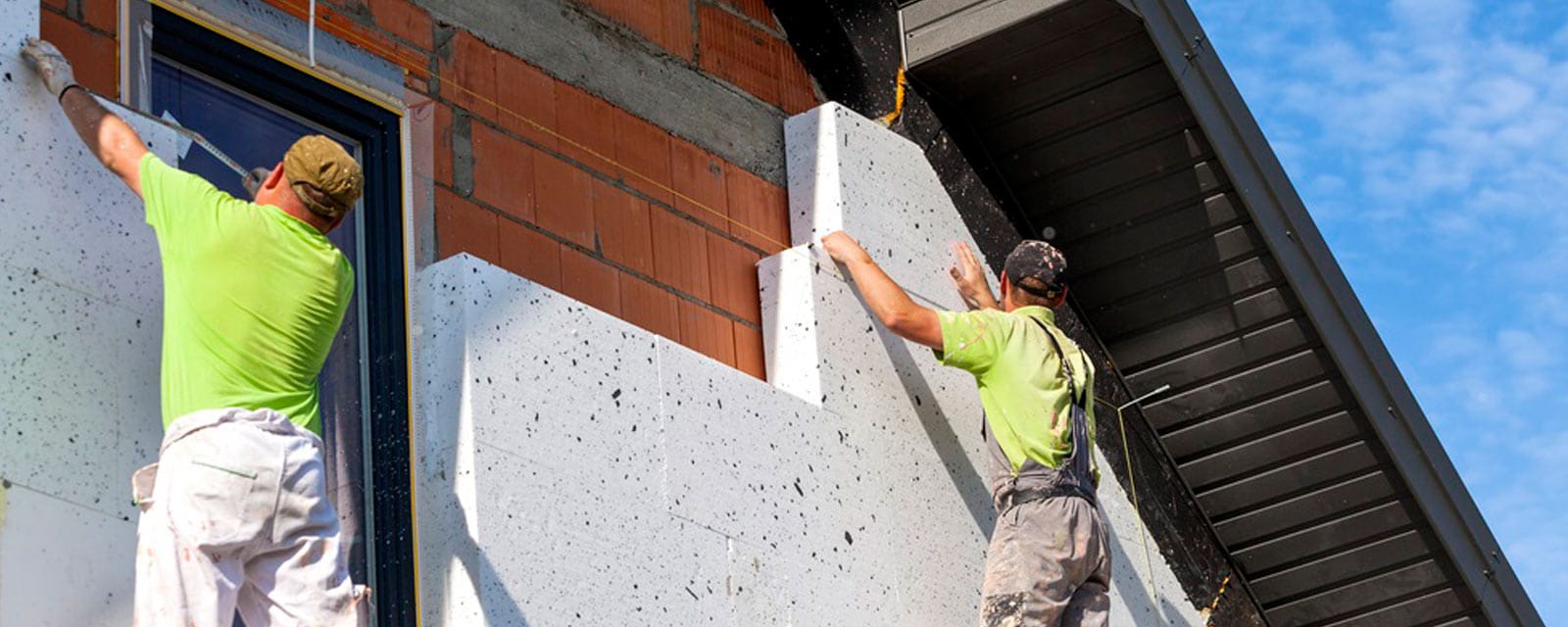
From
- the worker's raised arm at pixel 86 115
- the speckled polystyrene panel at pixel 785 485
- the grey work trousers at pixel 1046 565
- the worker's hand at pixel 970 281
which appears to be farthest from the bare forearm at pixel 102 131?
the worker's hand at pixel 970 281

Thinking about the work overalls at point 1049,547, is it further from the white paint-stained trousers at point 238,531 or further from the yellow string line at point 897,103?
the white paint-stained trousers at point 238,531

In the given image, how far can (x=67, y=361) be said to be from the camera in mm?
4379

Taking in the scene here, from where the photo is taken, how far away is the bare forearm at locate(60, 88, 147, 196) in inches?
174

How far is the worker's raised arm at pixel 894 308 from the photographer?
6176 millimetres

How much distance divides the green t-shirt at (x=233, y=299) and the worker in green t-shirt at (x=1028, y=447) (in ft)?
7.16

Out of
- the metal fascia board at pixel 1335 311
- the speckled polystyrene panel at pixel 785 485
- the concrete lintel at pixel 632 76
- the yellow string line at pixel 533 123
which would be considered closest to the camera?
the yellow string line at pixel 533 123

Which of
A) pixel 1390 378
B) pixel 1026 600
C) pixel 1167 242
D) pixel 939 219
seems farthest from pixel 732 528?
pixel 1390 378

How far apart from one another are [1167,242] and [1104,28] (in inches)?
33.2

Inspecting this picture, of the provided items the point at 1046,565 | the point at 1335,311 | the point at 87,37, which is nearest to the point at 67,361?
the point at 87,37

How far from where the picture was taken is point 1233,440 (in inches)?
304

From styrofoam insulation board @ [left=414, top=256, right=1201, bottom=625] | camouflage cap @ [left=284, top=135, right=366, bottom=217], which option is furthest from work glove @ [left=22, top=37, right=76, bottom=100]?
styrofoam insulation board @ [left=414, top=256, right=1201, bottom=625]

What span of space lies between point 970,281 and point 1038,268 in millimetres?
432

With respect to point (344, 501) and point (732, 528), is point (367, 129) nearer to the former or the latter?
point (344, 501)

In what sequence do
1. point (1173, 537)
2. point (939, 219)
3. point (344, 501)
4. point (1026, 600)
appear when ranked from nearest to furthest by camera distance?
point (344, 501)
point (1026, 600)
point (939, 219)
point (1173, 537)
